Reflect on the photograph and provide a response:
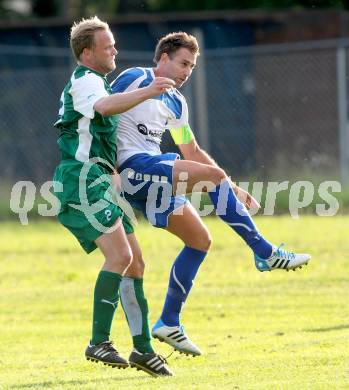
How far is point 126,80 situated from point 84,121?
22.2 inches

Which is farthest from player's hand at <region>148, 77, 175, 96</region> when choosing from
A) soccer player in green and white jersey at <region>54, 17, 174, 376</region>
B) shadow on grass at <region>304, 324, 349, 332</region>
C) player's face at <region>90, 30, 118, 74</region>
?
shadow on grass at <region>304, 324, 349, 332</region>

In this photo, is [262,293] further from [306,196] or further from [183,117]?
[306,196]

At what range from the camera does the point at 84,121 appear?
22.1 ft

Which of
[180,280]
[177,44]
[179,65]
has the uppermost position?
[177,44]

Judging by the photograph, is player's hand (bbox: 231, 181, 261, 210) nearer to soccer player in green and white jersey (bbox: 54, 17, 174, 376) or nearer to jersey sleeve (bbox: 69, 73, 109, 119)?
soccer player in green and white jersey (bbox: 54, 17, 174, 376)

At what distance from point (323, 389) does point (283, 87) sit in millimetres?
13326

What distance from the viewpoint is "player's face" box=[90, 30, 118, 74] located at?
22.1ft

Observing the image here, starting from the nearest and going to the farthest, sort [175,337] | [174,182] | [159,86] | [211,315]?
[159,86] < [174,182] < [175,337] < [211,315]

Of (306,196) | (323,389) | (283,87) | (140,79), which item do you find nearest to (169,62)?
(140,79)

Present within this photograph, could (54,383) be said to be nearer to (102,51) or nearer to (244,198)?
(244,198)

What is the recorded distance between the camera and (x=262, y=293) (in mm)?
10984

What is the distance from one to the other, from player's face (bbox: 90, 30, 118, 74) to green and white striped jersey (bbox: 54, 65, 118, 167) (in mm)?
61

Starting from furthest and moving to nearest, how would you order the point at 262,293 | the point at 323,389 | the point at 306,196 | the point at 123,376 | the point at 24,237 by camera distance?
the point at 306,196 < the point at 24,237 < the point at 262,293 < the point at 123,376 < the point at 323,389

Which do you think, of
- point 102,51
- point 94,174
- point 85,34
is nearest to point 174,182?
point 94,174
